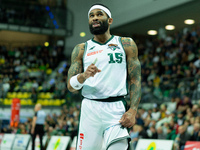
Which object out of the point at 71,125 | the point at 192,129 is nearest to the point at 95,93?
the point at 192,129

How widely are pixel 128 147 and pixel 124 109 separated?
456mm

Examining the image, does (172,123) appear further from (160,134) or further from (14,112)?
(14,112)

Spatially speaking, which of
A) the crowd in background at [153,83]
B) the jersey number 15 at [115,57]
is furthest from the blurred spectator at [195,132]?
the jersey number 15 at [115,57]

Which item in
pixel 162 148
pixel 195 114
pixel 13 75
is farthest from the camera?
pixel 13 75

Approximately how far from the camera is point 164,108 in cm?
1430

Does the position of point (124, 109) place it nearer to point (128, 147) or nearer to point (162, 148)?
point (128, 147)

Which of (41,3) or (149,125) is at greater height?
(41,3)

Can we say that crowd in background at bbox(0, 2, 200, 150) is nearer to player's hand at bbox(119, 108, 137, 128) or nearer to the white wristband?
player's hand at bbox(119, 108, 137, 128)

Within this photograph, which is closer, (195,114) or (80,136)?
(80,136)

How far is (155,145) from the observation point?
9.89 metres

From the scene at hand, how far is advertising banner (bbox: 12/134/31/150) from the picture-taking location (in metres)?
15.4

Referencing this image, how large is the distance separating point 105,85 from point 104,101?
20 centimetres

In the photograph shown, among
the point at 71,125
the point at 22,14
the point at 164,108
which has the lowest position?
the point at 71,125

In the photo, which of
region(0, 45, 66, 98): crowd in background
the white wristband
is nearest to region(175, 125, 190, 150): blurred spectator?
the white wristband
